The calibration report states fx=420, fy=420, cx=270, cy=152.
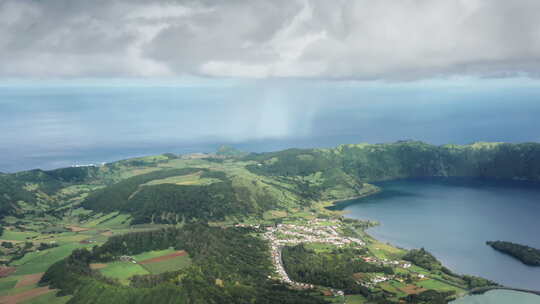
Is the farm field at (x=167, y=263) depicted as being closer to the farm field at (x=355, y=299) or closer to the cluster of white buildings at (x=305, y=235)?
the cluster of white buildings at (x=305, y=235)

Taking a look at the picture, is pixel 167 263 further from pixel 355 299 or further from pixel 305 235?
pixel 305 235

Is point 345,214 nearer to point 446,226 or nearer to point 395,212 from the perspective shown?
point 395,212

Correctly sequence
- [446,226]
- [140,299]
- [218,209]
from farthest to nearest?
[218,209] → [446,226] → [140,299]

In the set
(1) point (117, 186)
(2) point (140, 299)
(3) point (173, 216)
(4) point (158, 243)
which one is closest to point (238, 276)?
(2) point (140, 299)

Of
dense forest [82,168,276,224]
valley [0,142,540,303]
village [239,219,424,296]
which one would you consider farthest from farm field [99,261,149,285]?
dense forest [82,168,276,224]

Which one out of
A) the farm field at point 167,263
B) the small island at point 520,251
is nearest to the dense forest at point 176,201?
the farm field at point 167,263

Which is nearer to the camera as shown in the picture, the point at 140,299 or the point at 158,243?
the point at 140,299
